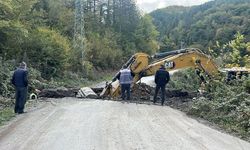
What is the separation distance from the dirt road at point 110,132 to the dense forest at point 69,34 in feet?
56.5

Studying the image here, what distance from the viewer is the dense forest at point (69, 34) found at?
3650 cm

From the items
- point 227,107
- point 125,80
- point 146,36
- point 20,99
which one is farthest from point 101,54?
point 227,107

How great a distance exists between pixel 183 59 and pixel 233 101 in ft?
20.4

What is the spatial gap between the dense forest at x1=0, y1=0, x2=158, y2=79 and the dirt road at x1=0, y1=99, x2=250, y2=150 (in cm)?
1721

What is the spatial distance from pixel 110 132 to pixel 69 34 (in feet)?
172

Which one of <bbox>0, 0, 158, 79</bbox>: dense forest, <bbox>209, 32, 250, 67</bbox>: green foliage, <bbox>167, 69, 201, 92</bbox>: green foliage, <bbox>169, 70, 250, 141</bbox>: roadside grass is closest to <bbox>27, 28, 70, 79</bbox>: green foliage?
<bbox>0, 0, 158, 79</bbox>: dense forest

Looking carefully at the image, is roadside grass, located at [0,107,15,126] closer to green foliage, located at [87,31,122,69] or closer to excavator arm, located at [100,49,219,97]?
excavator arm, located at [100,49,219,97]

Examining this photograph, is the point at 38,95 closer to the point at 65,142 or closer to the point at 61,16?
the point at 65,142

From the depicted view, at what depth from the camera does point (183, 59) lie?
23.0 m

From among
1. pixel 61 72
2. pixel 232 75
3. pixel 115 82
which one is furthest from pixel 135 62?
pixel 61 72

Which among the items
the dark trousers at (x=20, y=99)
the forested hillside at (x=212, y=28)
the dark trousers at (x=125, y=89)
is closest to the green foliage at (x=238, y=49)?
the dark trousers at (x=125, y=89)

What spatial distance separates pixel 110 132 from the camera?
12336mm

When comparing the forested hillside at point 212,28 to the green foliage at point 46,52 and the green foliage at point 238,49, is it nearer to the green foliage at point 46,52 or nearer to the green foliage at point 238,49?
the green foliage at point 46,52

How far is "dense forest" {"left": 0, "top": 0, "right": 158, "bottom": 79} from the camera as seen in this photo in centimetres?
3650
